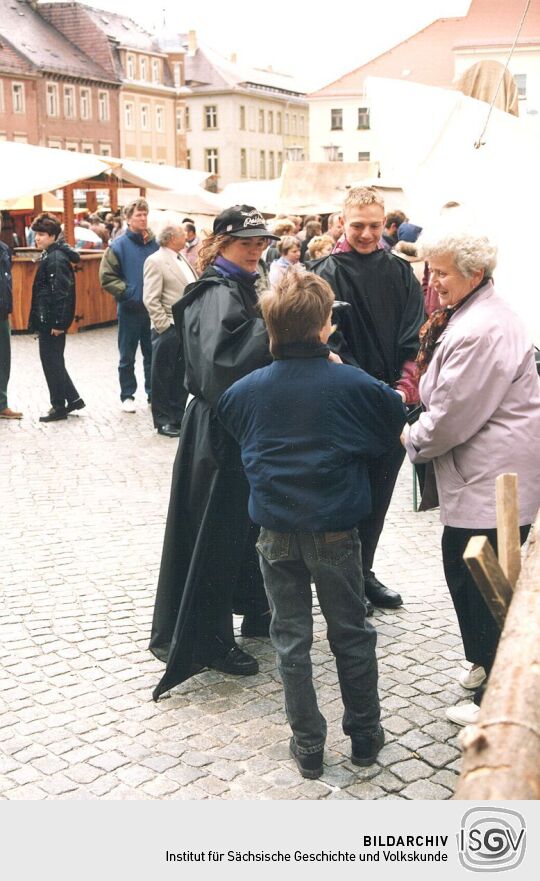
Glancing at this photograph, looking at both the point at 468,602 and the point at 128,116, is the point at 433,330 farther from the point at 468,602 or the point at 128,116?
the point at 128,116

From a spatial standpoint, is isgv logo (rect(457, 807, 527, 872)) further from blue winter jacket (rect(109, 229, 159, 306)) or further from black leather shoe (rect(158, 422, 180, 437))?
blue winter jacket (rect(109, 229, 159, 306))

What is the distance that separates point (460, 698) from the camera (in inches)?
177

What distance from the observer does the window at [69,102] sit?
72.2 m

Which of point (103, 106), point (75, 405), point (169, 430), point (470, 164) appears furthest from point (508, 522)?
point (103, 106)

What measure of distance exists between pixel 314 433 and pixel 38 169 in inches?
596

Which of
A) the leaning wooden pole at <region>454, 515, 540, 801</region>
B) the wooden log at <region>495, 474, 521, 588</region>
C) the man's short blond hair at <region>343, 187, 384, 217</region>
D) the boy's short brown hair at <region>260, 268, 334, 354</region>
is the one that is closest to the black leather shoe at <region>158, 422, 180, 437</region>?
the man's short blond hair at <region>343, 187, 384, 217</region>

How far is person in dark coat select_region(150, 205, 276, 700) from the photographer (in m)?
4.28

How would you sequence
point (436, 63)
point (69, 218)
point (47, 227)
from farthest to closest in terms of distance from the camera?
1. point (436, 63)
2. point (69, 218)
3. point (47, 227)

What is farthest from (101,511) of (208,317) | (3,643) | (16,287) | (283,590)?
(16,287)

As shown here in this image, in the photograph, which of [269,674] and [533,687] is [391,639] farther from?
[533,687]

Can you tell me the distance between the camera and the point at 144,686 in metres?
4.66

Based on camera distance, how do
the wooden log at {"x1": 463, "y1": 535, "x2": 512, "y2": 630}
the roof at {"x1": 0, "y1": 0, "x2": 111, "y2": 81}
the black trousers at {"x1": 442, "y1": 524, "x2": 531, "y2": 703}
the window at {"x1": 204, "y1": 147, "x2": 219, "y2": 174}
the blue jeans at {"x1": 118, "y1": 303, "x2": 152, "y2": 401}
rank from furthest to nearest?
the window at {"x1": 204, "y1": 147, "x2": 219, "y2": 174}
the roof at {"x1": 0, "y1": 0, "x2": 111, "y2": 81}
the blue jeans at {"x1": 118, "y1": 303, "x2": 152, "y2": 401}
the black trousers at {"x1": 442, "y1": 524, "x2": 531, "y2": 703}
the wooden log at {"x1": 463, "y1": 535, "x2": 512, "y2": 630}

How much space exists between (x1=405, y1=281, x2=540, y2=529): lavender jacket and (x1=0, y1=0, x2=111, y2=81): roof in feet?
229

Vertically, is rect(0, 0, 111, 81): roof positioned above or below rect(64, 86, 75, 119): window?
above
